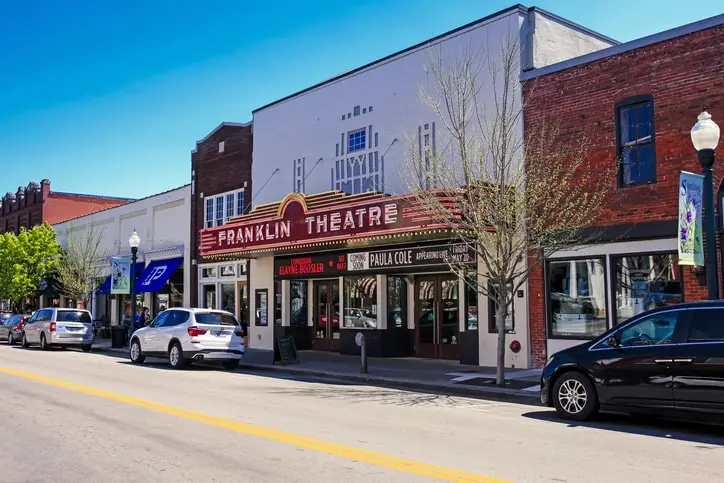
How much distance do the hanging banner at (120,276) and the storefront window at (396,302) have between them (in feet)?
42.8

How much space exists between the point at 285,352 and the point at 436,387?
6.15 metres

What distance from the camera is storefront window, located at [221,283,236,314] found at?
28.4 meters

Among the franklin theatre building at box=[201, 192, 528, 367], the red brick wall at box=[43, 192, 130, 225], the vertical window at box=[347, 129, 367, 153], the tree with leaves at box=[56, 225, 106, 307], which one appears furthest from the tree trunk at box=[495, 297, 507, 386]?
the red brick wall at box=[43, 192, 130, 225]

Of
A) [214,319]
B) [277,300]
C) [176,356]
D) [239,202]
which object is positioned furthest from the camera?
[239,202]

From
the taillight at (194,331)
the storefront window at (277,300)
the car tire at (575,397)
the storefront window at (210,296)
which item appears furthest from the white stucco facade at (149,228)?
the car tire at (575,397)

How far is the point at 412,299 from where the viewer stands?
70.4 ft

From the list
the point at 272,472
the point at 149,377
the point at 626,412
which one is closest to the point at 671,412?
the point at 626,412

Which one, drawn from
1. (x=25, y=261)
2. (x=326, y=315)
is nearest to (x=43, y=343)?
(x=326, y=315)

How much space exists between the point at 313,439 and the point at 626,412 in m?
4.44

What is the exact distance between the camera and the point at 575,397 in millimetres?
10227

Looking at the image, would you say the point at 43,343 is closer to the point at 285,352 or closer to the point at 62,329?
the point at 62,329

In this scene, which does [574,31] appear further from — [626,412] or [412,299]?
[626,412]

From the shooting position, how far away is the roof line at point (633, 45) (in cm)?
1455

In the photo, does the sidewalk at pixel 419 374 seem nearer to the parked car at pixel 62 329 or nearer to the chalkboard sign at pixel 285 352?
the chalkboard sign at pixel 285 352
